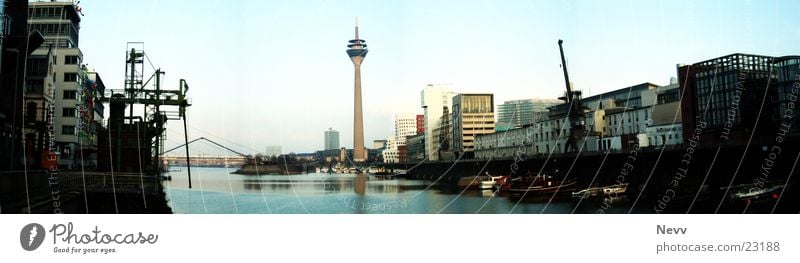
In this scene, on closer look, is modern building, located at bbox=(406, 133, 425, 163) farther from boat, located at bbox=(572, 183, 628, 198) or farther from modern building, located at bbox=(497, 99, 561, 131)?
boat, located at bbox=(572, 183, 628, 198)

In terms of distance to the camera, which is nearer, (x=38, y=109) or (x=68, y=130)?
(x=38, y=109)

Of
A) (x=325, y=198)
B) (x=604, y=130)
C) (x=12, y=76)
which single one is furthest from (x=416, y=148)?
(x=604, y=130)

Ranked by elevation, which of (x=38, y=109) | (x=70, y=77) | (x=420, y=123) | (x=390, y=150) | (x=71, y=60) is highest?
(x=71, y=60)

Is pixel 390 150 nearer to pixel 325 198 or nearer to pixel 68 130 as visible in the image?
pixel 325 198

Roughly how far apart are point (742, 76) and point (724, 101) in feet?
15.5

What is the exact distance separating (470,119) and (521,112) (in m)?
0.91

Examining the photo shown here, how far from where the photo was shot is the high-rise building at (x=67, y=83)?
5.18m

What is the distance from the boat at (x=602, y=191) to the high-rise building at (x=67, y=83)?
8234 mm

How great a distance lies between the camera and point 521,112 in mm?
7133

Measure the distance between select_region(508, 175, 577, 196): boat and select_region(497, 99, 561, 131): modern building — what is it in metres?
2.66

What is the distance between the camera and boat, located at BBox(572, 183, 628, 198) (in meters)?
9.73

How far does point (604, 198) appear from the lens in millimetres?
9859

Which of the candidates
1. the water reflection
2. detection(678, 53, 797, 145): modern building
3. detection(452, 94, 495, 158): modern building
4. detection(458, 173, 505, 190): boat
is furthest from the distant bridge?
detection(458, 173, 505, 190): boat
